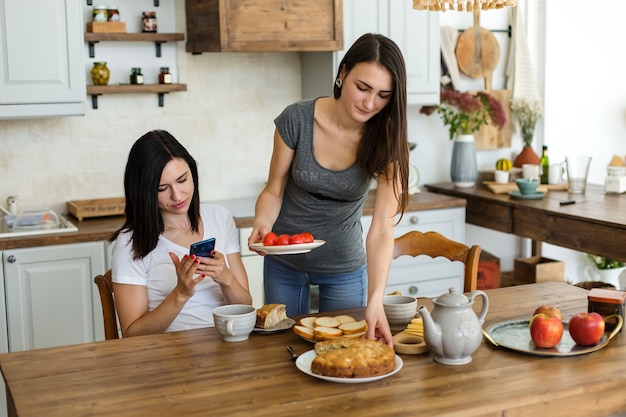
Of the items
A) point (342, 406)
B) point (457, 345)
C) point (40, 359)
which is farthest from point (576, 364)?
point (40, 359)

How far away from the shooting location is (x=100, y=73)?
12.2 feet

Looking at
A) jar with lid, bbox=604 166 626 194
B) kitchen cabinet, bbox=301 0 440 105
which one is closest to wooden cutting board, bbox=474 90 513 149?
kitchen cabinet, bbox=301 0 440 105

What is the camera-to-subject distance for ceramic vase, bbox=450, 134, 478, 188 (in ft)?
14.2

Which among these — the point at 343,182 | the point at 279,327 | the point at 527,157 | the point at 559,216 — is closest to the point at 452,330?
the point at 279,327

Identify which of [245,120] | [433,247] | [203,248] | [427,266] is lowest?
[427,266]

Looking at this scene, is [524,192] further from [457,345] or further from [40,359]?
[40,359]

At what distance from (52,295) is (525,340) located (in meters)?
2.04

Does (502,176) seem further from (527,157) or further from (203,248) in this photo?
(203,248)

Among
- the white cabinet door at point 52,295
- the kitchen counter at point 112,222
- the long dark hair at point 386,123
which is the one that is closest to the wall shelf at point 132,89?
the kitchen counter at point 112,222

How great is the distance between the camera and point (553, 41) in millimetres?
4641

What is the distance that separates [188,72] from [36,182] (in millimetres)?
857

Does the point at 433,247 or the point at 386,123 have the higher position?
the point at 386,123

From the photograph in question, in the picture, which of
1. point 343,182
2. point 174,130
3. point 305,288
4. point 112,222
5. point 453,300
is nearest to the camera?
A: point 453,300

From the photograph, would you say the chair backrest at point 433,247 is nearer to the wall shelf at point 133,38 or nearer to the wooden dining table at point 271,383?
the wooden dining table at point 271,383
